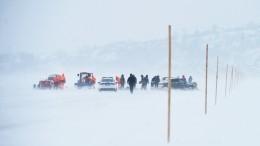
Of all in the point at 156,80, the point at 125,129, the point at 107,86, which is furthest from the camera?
the point at 156,80

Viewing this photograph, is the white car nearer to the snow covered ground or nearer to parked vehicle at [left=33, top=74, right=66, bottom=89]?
parked vehicle at [left=33, top=74, right=66, bottom=89]

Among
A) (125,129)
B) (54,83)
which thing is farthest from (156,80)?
(125,129)

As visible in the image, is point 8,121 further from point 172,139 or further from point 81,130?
point 172,139

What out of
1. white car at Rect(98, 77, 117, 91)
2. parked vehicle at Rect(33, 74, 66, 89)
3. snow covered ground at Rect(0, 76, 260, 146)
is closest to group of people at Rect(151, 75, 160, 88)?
white car at Rect(98, 77, 117, 91)

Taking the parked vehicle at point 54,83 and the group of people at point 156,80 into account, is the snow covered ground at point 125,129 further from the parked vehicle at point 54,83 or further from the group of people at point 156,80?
the group of people at point 156,80

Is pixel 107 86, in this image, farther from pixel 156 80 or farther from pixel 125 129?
pixel 125 129

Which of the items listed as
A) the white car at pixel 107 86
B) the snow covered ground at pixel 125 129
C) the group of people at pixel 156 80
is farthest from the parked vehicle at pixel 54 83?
the snow covered ground at pixel 125 129

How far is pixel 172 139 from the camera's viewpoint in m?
11.4

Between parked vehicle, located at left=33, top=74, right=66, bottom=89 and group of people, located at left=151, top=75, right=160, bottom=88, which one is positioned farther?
group of people, located at left=151, top=75, right=160, bottom=88

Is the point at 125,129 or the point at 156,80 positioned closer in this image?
the point at 125,129

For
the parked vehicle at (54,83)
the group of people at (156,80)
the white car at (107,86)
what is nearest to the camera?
the white car at (107,86)

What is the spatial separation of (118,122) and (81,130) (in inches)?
89.1

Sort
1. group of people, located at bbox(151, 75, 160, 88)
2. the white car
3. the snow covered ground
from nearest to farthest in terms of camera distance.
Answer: the snow covered ground
the white car
group of people, located at bbox(151, 75, 160, 88)

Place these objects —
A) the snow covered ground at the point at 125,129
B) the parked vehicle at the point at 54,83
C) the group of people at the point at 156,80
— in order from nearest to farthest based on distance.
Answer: the snow covered ground at the point at 125,129
the parked vehicle at the point at 54,83
the group of people at the point at 156,80
